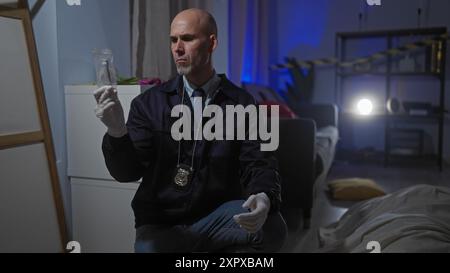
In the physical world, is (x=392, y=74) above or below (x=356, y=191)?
above

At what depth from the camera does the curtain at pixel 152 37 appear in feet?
4.56

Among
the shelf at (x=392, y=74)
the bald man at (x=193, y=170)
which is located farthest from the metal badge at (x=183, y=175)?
the shelf at (x=392, y=74)

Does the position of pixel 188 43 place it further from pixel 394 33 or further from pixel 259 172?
pixel 394 33

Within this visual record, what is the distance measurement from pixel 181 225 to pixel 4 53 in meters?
0.75

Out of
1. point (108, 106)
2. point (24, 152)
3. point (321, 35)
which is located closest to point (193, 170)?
point (108, 106)

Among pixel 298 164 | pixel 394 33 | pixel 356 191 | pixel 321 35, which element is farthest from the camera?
pixel 321 35

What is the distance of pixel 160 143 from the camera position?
37.1 inches

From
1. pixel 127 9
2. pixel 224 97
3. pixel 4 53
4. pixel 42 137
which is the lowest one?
pixel 42 137

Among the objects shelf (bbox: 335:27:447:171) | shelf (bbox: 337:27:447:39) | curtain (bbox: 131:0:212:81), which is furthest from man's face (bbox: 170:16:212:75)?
shelf (bbox: 337:27:447:39)

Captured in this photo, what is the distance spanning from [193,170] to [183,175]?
25 millimetres

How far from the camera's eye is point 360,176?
2971 millimetres

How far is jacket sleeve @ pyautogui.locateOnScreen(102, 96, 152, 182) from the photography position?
0.84m
